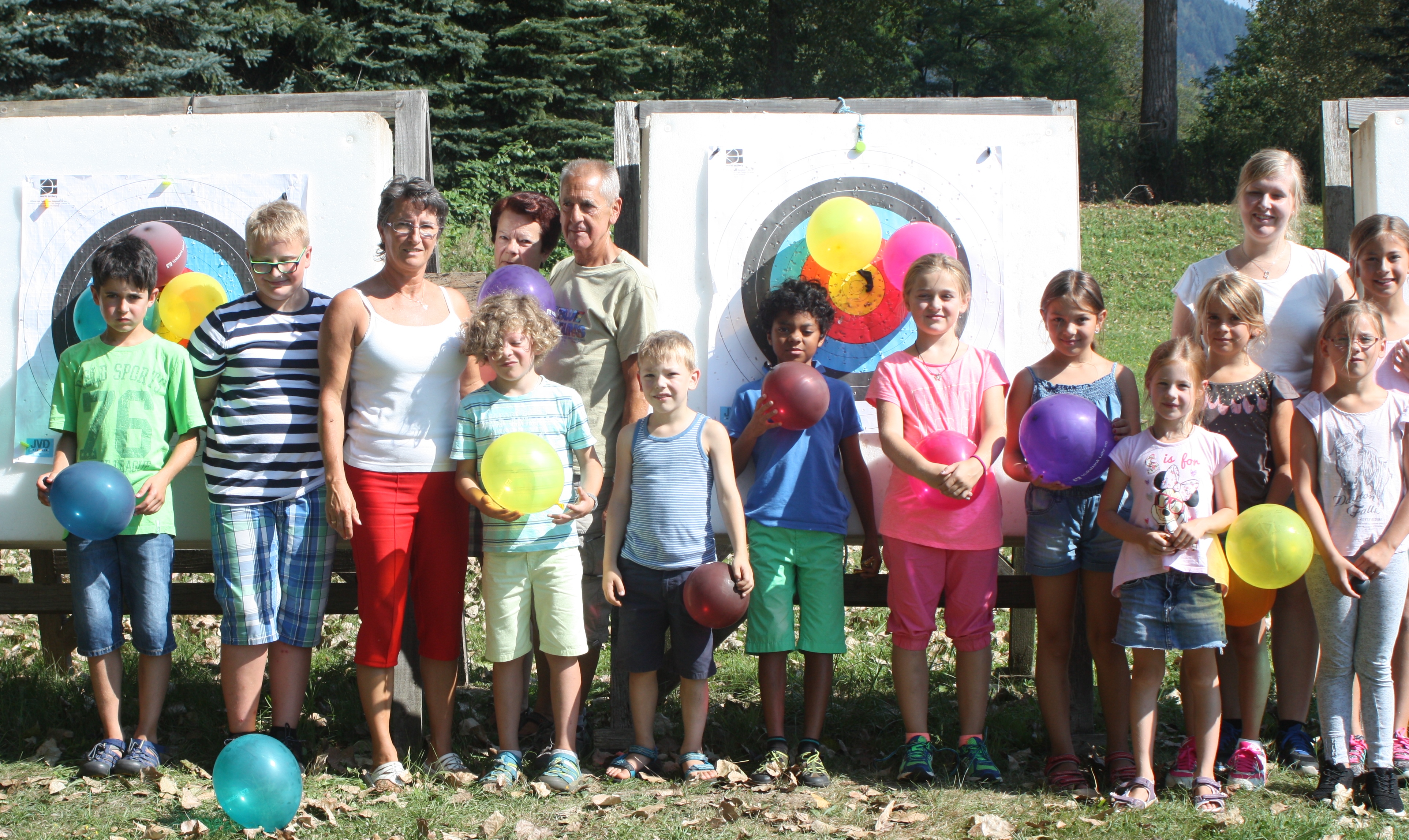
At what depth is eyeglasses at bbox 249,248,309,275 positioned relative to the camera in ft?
12.1

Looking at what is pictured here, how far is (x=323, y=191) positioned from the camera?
4.29 metres

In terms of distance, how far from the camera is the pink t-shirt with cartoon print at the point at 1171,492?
11.2 feet

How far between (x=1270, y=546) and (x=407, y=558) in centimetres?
271

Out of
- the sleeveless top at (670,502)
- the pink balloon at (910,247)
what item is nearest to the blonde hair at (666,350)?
the sleeveless top at (670,502)

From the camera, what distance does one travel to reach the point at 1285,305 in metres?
3.94

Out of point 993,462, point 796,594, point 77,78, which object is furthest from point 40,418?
point 77,78

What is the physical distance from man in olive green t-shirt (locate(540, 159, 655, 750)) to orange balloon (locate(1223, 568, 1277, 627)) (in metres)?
2.02

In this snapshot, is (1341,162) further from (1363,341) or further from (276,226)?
(276,226)

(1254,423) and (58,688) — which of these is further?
(58,688)

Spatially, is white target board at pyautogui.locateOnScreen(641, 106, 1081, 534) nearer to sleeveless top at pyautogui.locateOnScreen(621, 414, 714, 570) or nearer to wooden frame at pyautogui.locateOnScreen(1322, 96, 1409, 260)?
sleeveless top at pyautogui.locateOnScreen(621, 414, 714, 570)

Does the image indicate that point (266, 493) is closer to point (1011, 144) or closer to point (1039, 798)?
point (1039, 798)

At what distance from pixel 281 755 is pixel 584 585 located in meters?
1.22

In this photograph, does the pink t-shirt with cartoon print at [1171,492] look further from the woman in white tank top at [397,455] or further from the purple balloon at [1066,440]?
the woman in white tank top at [397,455]

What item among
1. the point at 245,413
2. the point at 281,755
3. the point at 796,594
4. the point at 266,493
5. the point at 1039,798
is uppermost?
the point at 245,413
